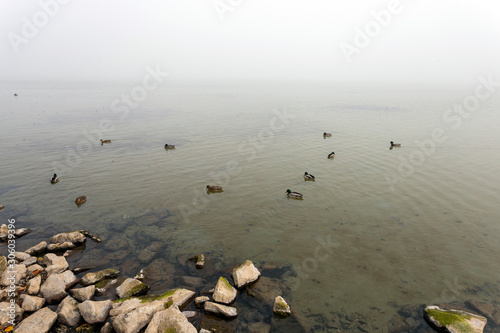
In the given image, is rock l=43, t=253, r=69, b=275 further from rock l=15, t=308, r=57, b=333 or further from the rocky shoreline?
rock l=15, t=308, r=57, b=333

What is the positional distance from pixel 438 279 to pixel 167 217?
48.6ft

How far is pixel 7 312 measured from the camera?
31.4 feet

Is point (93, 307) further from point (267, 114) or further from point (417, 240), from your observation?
point (267, 114)

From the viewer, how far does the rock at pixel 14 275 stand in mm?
11188

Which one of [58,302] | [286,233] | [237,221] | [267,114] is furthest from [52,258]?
[267,114]

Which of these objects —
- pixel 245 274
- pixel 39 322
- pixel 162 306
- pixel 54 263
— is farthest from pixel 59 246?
pixel 245 274

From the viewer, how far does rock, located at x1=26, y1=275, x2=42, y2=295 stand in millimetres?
10887

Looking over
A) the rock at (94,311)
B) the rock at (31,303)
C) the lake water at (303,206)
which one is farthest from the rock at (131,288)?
the rock at (31,303)

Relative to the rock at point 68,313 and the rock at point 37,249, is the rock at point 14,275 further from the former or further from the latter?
the rock at point 68,313

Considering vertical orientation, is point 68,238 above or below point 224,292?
above

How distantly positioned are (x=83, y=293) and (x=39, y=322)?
1.59 meters

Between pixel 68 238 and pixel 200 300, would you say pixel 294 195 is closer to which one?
pixel 200 300

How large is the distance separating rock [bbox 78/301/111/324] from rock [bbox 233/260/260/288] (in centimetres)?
501

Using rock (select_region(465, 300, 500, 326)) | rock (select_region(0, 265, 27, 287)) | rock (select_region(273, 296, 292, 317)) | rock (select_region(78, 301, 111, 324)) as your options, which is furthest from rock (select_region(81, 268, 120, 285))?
rock (select_region(465, 300, 500, 326))
